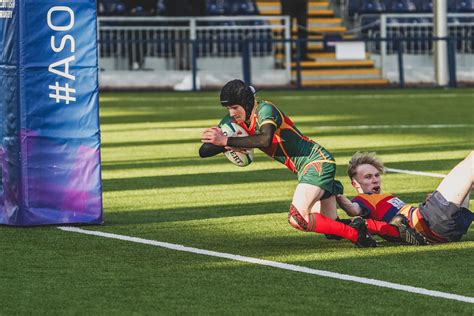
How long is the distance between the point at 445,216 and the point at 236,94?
1.60m

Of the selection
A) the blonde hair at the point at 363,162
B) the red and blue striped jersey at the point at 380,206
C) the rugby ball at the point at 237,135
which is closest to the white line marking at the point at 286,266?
the rugby ball at the point at 237,135

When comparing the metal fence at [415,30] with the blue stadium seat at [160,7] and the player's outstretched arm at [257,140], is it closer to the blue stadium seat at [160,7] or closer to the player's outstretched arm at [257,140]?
the blue stadium seat at [160,7]

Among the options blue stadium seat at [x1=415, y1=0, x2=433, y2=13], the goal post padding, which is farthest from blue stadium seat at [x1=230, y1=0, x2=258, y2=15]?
the goal post padding

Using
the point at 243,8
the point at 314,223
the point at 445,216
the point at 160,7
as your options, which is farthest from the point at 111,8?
the point at 445,216

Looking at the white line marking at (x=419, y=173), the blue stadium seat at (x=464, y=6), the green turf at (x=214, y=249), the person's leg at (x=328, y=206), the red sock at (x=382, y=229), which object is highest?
the blue stadium seat at (x=464, y=6)

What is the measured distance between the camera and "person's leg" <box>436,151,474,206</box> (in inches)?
343

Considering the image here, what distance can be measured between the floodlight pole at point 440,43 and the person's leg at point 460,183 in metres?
23.4

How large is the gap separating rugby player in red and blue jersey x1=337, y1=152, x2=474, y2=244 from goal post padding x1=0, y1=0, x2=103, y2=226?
6.48 ft

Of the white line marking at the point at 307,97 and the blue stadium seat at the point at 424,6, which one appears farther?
the blue stadium seat at the point at 424,6

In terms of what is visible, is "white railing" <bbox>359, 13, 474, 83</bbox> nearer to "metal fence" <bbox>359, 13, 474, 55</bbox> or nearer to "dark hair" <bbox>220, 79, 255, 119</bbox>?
"metal fence" <bbox>359, 13, 474, 55</bbox>

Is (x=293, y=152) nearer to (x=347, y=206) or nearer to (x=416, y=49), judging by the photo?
(x=347, y=206)

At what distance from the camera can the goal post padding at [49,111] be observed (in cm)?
1004

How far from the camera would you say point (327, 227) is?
9.05 meters

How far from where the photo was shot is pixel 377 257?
8.79m
